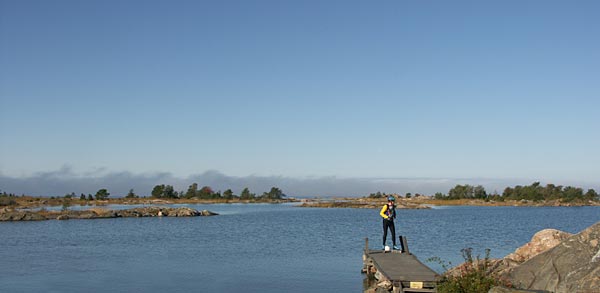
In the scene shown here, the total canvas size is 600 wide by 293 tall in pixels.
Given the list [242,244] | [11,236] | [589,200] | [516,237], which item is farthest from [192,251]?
[589,200]

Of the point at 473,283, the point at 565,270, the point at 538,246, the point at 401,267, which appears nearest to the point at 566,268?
the point at 565,270

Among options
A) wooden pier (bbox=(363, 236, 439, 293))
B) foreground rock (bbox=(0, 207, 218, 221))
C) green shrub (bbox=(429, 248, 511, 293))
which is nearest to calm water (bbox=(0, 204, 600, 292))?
wooden pier (bbox=(363, 236, 439, 293))

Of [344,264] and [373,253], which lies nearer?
[373,253]

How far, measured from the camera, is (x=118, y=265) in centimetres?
2966

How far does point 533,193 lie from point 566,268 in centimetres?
13524

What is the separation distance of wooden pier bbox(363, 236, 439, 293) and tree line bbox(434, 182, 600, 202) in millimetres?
123257

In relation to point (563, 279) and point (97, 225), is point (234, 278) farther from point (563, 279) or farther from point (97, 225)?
point (97, 225)

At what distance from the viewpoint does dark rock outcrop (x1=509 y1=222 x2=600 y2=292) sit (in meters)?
12.5

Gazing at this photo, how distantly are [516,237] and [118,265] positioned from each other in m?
31.3

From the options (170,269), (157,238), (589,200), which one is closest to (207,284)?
(170,269)

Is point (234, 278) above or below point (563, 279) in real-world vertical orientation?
below

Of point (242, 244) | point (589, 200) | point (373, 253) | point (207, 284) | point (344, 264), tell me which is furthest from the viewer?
point (589, 200)

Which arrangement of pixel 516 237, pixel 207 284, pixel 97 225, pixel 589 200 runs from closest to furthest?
pixel 207 284 → pixel 516 237 → pixel 97 225 → pixel 589 200

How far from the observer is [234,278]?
25.4 metres
